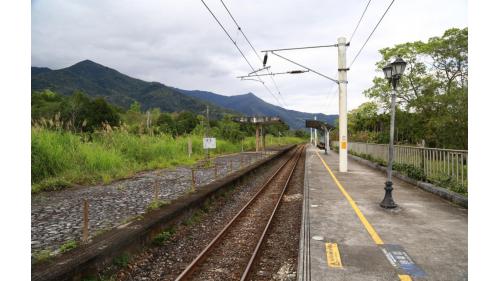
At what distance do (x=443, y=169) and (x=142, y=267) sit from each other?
910 centimetres

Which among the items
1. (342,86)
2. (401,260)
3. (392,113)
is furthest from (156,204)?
(342,86)

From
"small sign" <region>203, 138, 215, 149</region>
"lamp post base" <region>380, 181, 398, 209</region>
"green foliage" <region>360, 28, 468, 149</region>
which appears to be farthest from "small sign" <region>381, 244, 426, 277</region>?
"green foliage" <region>360, 28, 468, 149</region>

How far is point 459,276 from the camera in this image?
12.2 feet

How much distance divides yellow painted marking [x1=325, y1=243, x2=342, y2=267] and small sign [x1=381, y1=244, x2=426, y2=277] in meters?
0.74

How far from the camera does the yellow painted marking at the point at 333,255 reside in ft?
13.7

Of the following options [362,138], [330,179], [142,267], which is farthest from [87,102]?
[142,267]

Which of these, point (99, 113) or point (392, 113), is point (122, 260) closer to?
point (392, 113)

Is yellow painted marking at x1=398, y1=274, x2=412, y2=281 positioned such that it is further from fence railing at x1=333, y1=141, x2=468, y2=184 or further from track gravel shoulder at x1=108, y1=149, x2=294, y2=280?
fence railing at x1=333, y1=141, x2=468, y2=184

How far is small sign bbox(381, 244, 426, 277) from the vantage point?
152 inches

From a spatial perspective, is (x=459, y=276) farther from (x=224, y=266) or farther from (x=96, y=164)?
(x=96, y=164)

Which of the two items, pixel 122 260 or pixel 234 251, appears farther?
pixel 234 251

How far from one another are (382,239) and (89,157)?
11.2 m

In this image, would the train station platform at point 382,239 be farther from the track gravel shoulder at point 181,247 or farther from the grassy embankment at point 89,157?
the grassy embankment at point 89,157

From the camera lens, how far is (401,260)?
13.8ft
